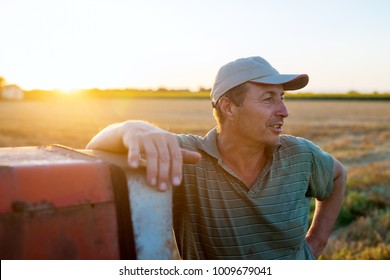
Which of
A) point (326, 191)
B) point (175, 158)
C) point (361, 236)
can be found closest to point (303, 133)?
point (361, 236)

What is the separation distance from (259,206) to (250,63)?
30.1 inches

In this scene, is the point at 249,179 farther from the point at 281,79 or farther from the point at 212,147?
the point at 281,79

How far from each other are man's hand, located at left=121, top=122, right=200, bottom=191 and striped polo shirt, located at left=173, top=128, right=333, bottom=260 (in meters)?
0.91

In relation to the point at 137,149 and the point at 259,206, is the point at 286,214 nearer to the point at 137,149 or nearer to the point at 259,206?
the point at 259,206

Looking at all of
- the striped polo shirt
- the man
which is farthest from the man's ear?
the striped polo shirt

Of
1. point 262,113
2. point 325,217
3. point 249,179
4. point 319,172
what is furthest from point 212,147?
point 325,217

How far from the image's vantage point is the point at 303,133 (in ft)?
64.2

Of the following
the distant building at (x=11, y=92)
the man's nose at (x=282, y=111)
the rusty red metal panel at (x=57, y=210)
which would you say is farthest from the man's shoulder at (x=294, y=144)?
the distant building at (x=11, y=92)

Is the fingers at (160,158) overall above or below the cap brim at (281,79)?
below

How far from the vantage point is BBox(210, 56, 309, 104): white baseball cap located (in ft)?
8.37

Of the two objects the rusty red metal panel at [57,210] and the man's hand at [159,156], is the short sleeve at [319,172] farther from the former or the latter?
the rusty red metal panel at [57,210]

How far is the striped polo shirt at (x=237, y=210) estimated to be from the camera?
90.3 inches

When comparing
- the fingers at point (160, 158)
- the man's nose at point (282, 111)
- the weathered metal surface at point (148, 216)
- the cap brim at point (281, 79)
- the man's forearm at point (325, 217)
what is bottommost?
the man's forearm at point (325, 217)

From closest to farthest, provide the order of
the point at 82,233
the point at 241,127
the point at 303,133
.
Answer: the point at 82,233
the point at 241,127
the point at 303,133
